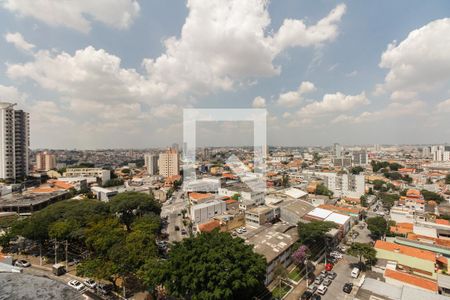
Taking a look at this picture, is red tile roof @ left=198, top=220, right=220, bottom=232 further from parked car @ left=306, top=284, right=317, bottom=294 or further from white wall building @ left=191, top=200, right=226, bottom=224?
parked car @ left=306, top=284, right=317, bottom=294

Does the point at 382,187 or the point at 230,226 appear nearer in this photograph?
the point at 230,226

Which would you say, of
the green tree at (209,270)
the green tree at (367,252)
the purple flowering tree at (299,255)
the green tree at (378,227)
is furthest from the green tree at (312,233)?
the green tree at (209,270)

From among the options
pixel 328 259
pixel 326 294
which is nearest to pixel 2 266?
pixel 326 294

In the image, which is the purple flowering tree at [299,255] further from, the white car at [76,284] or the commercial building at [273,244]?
the white car at [76,284]

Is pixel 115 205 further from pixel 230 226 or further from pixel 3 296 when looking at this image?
pixel 3 296

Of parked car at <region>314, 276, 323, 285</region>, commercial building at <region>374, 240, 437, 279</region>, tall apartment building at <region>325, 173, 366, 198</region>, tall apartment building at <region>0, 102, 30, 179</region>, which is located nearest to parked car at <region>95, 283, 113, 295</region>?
parked car at <region>314, 276, 323, 285</region>
